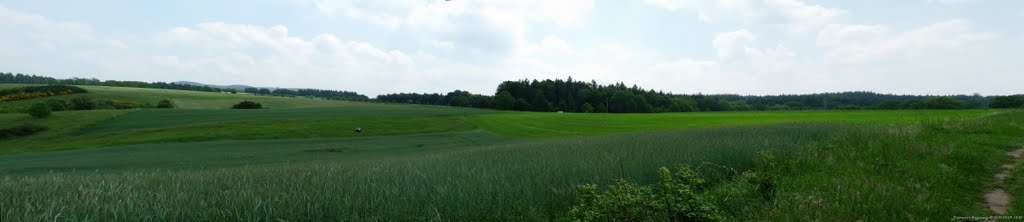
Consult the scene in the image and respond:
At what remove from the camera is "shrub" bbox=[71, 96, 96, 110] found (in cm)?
6402

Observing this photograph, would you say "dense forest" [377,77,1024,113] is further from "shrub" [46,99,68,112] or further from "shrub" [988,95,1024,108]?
"shrub" [46,99,68,112]

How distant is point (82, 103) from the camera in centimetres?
6512

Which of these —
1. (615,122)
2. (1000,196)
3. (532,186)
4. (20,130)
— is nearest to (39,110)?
(20,130)

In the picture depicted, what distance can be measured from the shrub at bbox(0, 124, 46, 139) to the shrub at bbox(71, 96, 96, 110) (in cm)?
2974

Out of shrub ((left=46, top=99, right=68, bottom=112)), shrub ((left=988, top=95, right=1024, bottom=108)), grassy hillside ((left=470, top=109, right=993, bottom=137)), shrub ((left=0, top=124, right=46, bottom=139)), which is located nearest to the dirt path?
grassy hillside ((left=470, top=109, right=993, bottom=137))

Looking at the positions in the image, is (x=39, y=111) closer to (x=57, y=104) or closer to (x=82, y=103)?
(x=57, y=104)

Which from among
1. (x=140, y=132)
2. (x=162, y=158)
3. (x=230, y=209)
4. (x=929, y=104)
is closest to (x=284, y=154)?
(x=162, y=158)

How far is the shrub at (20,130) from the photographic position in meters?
37.8

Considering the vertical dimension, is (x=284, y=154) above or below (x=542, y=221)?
below

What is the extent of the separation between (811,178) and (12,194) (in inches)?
422

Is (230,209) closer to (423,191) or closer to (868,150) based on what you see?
(423,191)

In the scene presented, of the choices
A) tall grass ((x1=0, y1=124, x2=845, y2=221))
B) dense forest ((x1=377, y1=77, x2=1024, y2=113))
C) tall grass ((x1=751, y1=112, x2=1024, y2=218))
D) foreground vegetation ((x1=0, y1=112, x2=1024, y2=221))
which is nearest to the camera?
tall grass ((x1=0, y1=124, x2=845, y2=221))

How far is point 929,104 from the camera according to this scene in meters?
81.8

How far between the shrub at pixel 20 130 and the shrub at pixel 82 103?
29.7 metres
